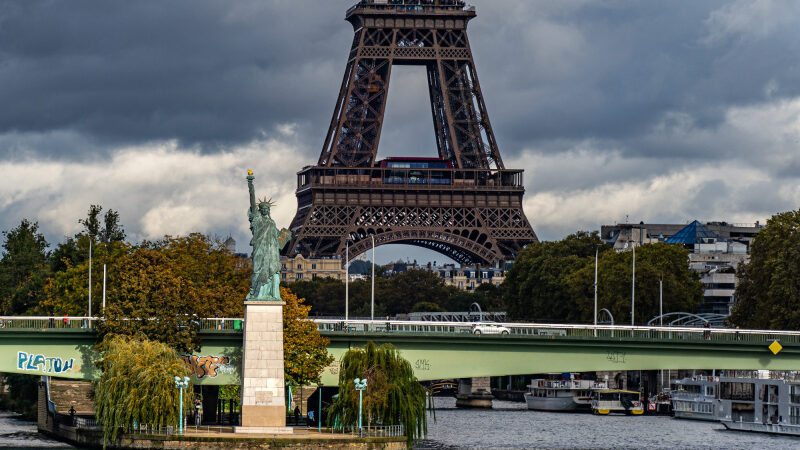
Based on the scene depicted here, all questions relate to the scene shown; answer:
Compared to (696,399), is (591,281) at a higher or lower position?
higher

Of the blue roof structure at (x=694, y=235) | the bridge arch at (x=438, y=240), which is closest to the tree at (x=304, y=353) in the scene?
the bridge arch at (x=438, y=240)

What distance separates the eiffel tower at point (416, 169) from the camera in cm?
16725

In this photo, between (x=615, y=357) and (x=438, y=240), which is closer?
(x=615, y=357)

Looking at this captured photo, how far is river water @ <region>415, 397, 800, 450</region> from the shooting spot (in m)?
83.2

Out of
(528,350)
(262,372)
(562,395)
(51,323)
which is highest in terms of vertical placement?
(51,323)

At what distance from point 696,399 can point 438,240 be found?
61.2 m

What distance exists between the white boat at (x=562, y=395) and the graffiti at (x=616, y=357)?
44430 millimetres

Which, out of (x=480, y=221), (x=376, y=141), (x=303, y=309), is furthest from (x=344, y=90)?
(x=303, y=309)

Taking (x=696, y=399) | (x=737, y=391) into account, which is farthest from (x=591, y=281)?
(x=737, y=391)

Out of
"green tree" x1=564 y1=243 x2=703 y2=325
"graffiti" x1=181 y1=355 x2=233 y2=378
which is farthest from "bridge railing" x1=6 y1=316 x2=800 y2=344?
"green tree" x1=564 y1=243 x2=703 y2=325

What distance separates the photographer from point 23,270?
416 feet

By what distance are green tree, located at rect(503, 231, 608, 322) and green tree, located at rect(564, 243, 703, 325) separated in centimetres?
283

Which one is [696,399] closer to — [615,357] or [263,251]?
[615,357]

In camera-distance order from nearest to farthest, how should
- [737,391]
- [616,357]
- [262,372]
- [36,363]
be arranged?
1. [262,372]
2. [36,363]
3. [616,357]
4. [737,391]
